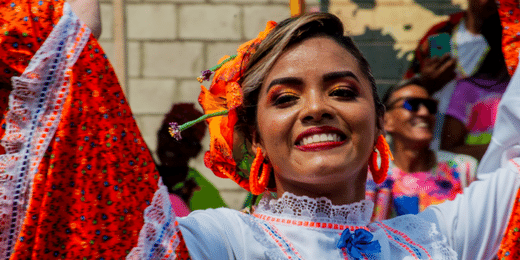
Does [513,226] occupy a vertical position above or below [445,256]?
above

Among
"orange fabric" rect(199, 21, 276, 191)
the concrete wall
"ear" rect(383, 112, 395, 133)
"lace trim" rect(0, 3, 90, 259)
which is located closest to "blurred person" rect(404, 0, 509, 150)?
"ear" rect(383, 112, 395, 133)

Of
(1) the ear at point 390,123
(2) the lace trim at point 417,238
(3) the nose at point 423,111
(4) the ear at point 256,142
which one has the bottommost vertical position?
(1) the ear at point 390,123

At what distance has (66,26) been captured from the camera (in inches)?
51.9

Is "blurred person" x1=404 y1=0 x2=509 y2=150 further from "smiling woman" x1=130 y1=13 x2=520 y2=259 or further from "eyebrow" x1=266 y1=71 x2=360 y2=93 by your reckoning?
"eyebrow" x1=266 y1=71 x2=360 y2=93

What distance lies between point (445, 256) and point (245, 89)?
2.75ft

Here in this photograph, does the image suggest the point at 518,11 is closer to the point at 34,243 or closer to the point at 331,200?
the point at 331,200

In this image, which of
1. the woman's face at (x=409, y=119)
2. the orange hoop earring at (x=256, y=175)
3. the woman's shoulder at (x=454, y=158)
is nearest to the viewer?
the orange hoop earring at (x=256, y=175)

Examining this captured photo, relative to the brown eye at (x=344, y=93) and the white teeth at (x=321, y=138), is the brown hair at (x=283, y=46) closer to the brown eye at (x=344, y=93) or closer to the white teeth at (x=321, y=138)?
the brown eye at (x=344, y=93)

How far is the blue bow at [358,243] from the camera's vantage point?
1.64 meters

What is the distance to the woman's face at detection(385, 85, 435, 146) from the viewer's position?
3529 millimetres

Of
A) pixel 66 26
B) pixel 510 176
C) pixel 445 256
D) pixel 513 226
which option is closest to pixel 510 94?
pixel 510 176

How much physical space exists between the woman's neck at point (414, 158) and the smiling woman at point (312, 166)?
152 cm

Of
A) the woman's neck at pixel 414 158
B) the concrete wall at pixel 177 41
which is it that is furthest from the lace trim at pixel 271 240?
the concrete wall at pixel 177 41

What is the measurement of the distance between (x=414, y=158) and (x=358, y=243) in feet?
6.33
